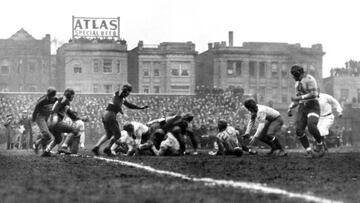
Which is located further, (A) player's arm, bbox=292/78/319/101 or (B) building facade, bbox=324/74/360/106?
(B) building facade, bbox=324/74/360/106

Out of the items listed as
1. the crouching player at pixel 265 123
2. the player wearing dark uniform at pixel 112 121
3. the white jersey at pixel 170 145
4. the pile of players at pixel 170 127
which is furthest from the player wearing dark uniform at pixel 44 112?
the crouching player at pixel 265 123

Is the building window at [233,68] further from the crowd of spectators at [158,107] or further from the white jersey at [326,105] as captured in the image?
the white jersey at [326,105]

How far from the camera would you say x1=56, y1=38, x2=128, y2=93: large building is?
7400cm

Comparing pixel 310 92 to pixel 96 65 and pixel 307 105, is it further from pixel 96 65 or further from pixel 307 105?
pixel 96 65

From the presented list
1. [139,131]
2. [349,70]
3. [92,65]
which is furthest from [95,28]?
[139,131]

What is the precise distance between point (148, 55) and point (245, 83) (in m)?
11.4

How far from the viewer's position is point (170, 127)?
712 inches

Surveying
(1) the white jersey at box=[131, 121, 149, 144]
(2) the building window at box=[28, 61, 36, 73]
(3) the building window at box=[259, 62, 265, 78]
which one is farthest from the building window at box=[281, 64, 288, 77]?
(1) the white jersey at box=[131, 121, 149, 144]

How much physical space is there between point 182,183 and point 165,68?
226 ft

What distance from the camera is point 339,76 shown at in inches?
3344

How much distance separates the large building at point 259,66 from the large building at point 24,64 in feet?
55.9

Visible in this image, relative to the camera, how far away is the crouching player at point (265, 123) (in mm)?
16547

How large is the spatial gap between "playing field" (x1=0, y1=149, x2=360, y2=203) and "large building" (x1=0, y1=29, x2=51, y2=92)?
64259 mm

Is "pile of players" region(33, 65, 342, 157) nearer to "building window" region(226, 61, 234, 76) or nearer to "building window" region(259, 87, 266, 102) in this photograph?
"building window" region(226, 61, 234, 76)
